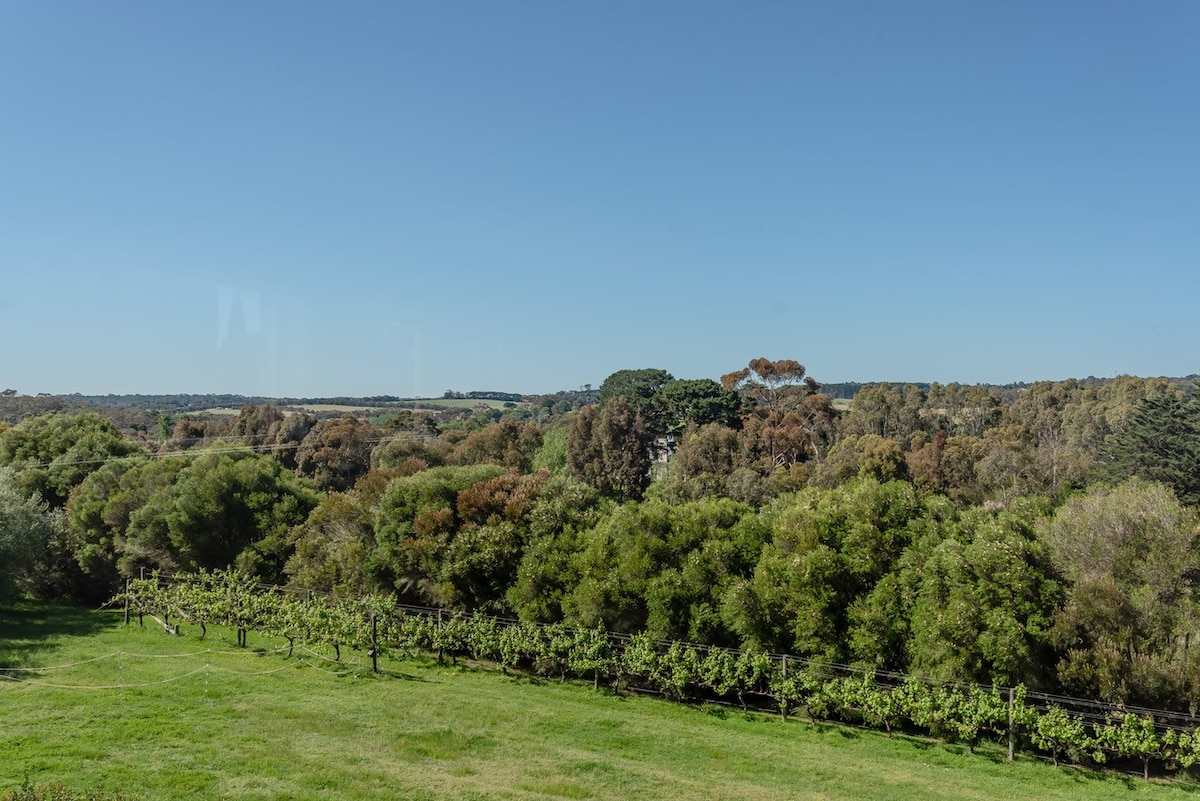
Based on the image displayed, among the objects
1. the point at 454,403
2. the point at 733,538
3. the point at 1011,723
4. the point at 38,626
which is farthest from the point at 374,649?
the point at 454,403

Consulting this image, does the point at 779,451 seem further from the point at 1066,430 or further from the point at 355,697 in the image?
the point at 355,697

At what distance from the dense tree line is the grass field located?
260 centimetres

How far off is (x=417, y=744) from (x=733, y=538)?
11852mm

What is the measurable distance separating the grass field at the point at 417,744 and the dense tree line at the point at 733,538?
2603mm

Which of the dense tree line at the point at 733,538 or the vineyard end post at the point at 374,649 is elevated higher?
the dense tree line at the point at 733,538

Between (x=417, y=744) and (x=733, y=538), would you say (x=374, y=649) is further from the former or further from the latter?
(x=733, y=538)

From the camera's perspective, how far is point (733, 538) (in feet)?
75.7

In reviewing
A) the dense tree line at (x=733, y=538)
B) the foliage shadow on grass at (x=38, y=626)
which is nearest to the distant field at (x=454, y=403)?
the dense tree line at (x=733, y=538)

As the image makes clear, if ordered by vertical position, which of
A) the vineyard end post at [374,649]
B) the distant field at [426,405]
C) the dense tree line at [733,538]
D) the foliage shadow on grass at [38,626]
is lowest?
the foliage shadow on grass at [38,626]

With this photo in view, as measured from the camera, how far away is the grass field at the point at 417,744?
39.7ft

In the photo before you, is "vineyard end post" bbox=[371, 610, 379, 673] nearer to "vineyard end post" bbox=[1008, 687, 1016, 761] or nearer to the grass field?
the grass field

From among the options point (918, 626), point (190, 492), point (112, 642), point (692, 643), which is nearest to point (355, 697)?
point (692, 643)

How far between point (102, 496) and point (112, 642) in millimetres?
18534

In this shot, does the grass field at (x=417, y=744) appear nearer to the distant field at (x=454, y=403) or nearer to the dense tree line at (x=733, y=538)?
the dense tree line at (x=733, y=538)
